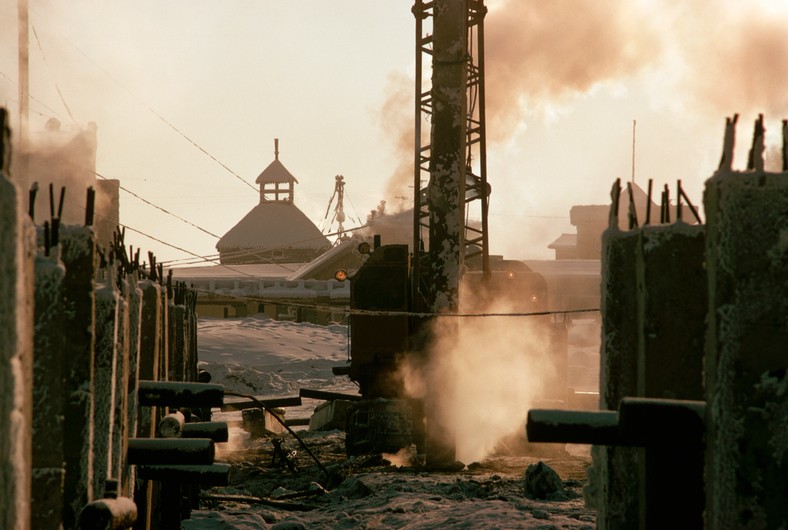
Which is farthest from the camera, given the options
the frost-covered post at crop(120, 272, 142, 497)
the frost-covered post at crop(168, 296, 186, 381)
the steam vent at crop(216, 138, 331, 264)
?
the steam vent at crop(216, 138, 331, 264)

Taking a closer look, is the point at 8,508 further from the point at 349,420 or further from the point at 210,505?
the point at 349,420

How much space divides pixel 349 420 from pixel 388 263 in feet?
9.16

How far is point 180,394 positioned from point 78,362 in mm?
2102

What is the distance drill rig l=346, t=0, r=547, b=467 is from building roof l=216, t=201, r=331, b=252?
159 ft

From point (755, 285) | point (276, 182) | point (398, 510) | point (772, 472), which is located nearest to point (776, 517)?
point (772, 472)

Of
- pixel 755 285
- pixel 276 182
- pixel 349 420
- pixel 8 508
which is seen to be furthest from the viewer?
pixel 276 182

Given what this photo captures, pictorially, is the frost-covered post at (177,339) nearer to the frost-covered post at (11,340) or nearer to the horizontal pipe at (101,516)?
the horizontal pipe at (101,516)

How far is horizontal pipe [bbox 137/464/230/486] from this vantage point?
6.05 meters

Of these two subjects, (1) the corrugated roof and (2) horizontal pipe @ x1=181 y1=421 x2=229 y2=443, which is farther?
(1) the corrugated roof

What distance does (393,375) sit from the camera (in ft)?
59.7

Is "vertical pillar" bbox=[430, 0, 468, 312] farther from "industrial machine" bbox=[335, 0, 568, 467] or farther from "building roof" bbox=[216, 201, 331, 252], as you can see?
"building roof" bbox=[216, 201, 331, 252]

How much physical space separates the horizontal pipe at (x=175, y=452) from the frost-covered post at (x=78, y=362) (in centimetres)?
97

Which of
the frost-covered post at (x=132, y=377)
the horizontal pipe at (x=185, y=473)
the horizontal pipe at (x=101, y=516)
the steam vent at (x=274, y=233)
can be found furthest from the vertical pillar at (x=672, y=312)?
the steam vent at (x=274, y=233)

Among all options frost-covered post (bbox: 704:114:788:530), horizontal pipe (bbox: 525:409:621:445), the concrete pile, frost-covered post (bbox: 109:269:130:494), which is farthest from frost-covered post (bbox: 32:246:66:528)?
frost-covered post (bbox: 704:114:788:530)
